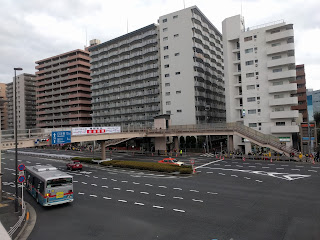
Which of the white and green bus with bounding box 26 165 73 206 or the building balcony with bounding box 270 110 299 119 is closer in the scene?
the white and green bus with bounding box 26 165 73 206

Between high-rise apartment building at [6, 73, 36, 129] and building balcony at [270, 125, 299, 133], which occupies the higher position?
high-rise apartment building at [6, 73, 36, 129]

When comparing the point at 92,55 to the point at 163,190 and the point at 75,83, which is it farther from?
the point at 163,190

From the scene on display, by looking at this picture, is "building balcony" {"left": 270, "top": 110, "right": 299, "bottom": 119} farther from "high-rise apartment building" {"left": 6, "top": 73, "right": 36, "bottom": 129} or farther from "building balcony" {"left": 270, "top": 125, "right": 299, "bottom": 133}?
"high-rise apartment building" {"left": 6, "top": 73, "right": 36, "bottom": 129}

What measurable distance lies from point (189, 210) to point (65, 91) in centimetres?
9448

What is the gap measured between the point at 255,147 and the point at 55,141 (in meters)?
43.8

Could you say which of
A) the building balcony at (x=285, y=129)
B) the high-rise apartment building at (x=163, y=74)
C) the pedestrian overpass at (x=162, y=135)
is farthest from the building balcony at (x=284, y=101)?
the high-rise apartment building at (x=163, y=74)

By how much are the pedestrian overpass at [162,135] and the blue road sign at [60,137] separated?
75cm

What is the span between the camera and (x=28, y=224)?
14.3 metres

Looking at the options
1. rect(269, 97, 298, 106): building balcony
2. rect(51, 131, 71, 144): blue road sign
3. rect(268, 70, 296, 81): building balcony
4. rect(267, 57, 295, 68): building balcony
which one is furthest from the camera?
rect(267, 57, 295, 68): building balcony

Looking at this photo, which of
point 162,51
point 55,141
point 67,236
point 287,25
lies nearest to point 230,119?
point 287,25

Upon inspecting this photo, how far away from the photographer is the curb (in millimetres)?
12578

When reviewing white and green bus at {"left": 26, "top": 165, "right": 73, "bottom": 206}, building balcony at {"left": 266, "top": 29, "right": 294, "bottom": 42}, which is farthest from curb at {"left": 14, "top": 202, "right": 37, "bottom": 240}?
building balcony at {"left": 266, "top": 29, "right": 294, "bottom": 42}

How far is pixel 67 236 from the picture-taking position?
481 inches

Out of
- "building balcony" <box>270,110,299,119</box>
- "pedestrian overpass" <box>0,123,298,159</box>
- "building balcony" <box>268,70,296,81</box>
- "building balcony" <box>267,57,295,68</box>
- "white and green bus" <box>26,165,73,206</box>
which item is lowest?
"white and green bus" <box>26,165,73,206</box>
